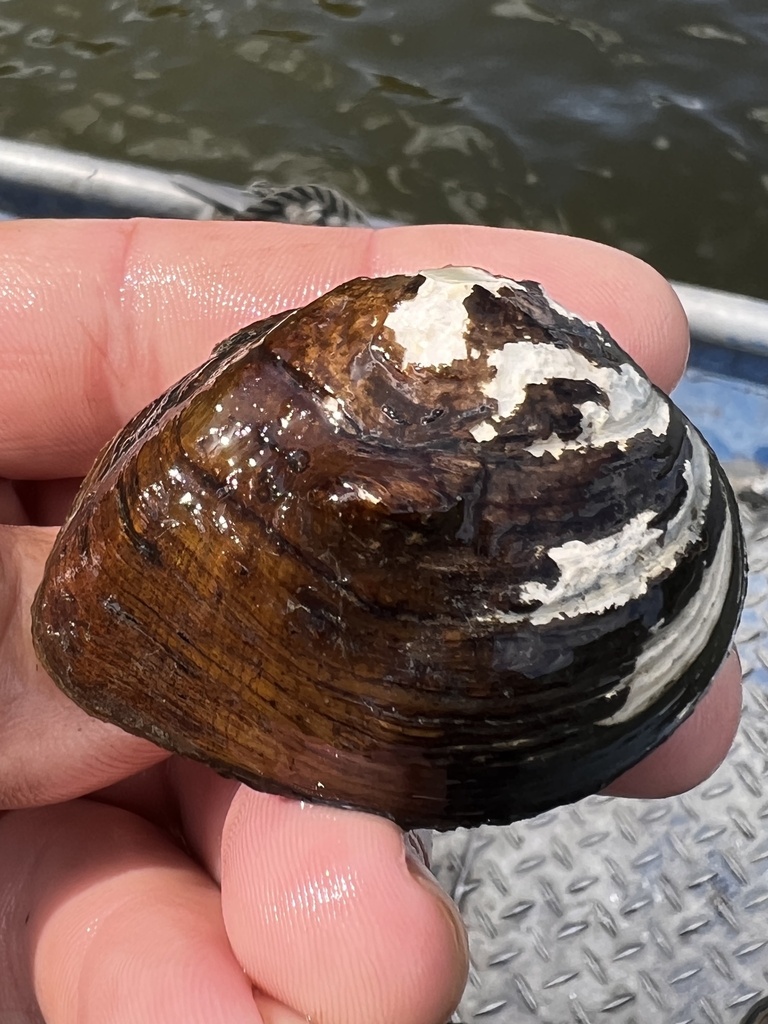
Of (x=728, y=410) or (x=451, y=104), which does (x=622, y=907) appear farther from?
(x=451, y=104)

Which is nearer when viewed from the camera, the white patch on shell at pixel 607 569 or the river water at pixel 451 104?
the white patch on shell at pixel 607 569

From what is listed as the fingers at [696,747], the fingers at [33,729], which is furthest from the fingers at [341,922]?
the fingers at [696,747]

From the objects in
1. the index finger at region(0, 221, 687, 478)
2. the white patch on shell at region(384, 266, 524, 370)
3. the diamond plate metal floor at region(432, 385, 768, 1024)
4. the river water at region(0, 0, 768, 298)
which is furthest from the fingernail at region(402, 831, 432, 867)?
the river water at region(0, 0, 768, 298)

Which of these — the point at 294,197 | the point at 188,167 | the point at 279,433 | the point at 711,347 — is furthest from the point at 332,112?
the point at 279,433

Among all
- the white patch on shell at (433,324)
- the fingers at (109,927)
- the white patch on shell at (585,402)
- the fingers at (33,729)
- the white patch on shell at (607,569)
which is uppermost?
the white patch on shell at (433,324)

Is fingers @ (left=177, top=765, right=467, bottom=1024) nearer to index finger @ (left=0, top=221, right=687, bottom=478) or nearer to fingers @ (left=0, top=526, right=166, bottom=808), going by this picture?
fingers @ (left=0, top=526, right=166, bottom=808)

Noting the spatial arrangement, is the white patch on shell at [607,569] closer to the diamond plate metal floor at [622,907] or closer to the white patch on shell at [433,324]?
the white patch on shell at [433,324]
